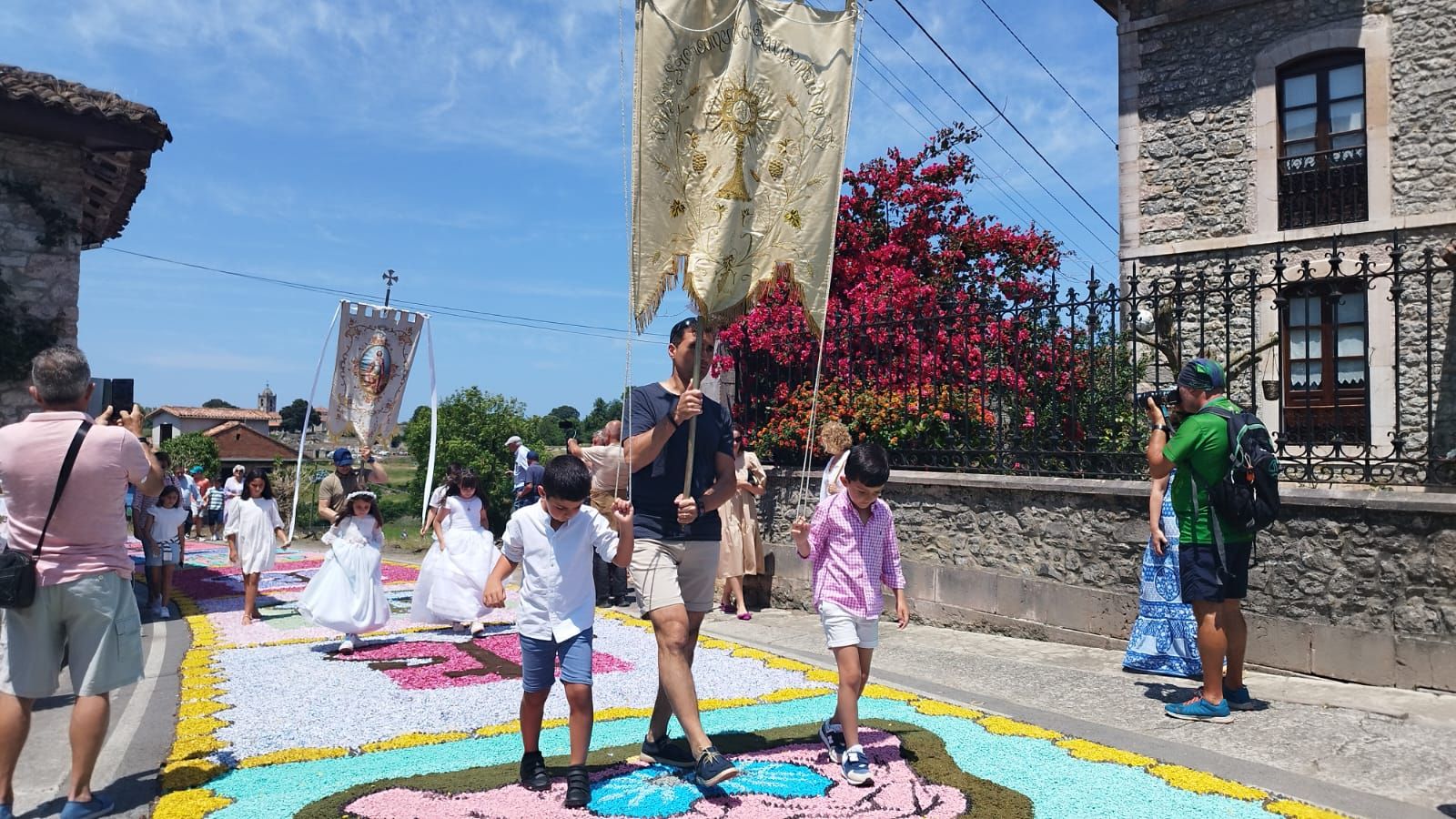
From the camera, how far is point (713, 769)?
3975mm

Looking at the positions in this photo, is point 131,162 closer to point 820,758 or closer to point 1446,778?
A: point 820,758

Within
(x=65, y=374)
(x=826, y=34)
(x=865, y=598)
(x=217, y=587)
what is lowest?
(x=217, y=587)

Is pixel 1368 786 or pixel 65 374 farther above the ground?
pixel 65 374

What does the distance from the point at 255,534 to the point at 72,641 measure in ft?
21.0

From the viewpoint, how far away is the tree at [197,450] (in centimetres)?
4489

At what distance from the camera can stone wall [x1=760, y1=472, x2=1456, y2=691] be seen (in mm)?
6367

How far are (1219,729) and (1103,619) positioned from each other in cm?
239

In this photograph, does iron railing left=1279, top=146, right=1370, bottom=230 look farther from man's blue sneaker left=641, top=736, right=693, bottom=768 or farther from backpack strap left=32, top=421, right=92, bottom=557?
backpack strap left=32, top=421, right=92, bottom=557

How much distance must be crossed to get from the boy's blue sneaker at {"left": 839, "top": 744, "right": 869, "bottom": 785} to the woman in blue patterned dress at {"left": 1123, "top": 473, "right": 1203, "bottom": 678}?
328 cm

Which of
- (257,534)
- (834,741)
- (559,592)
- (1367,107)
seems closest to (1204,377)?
(834,741)

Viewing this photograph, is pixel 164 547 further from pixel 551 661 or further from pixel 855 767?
pixel 855 767

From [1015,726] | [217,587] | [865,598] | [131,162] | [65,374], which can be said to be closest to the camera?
[65,374]

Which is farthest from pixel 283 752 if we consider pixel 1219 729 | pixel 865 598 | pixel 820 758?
pixel 1219 729

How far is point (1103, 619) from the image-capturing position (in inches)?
310
